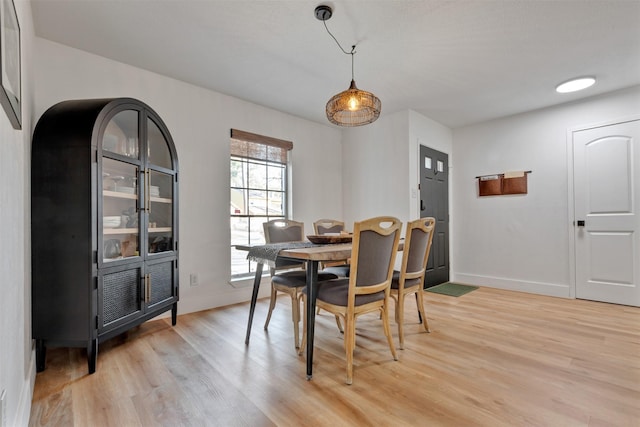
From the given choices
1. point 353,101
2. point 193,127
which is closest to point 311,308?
point 353,101

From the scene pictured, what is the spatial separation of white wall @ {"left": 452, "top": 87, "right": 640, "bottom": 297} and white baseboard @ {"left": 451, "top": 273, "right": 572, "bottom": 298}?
10 millimetres

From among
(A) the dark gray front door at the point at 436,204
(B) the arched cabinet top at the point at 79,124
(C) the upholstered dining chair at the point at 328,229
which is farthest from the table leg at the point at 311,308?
(A) the dark gray front door at the point at 436,204

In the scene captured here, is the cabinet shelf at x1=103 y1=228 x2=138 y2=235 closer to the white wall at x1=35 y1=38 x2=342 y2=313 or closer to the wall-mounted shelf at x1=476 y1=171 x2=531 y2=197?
the white wall at x1=35 y1=38 x2=342 y2=313

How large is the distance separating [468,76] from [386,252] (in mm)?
2231

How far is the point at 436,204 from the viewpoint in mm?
4348

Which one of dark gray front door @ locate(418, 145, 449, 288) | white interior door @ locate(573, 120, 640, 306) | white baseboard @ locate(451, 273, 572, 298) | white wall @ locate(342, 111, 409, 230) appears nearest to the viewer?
white interior door @ locate(573, 120, 640, 306)

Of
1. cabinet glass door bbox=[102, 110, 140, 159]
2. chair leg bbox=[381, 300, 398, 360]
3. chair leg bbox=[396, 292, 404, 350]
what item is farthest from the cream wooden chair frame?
cabinet glass door bbox=[102, 110, 140, 159]

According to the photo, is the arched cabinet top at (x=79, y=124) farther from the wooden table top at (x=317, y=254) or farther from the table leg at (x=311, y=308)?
the table leg at (x=311, y=308)

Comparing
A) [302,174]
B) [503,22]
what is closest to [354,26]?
[503,22]

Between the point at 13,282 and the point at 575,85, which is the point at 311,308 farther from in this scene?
the point at 575,85

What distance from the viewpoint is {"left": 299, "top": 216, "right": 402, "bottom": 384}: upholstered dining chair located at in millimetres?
1757

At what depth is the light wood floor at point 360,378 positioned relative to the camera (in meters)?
1.45

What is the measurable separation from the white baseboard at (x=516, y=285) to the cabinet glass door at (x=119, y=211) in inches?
168

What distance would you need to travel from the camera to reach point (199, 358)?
2.05 m
